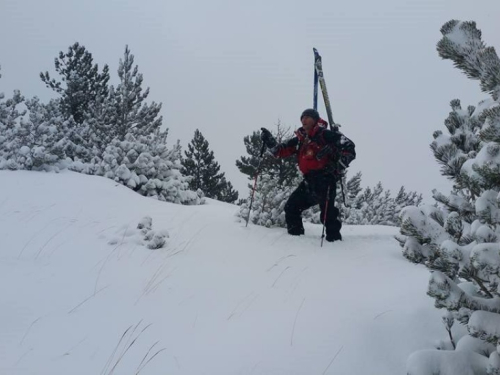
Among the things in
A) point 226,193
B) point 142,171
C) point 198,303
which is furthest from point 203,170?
point 198,303

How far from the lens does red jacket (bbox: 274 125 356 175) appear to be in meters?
5.03

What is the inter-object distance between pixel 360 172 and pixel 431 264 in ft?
63.0

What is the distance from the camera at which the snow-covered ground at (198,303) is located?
2.12 metres

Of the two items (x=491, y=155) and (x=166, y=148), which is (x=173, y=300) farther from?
(x=166, y=148)

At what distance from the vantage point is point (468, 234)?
1.92 meters

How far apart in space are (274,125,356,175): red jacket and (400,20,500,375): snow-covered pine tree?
2837 mm

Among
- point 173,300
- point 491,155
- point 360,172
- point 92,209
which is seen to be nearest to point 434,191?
point 491,155

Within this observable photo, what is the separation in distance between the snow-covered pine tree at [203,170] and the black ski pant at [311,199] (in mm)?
17236

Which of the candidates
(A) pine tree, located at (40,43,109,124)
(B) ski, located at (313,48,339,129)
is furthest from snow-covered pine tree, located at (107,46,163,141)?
(B) ski, located at (313,48,339,129)

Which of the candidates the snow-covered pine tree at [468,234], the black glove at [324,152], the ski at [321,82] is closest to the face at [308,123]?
the black glove at [324,152]

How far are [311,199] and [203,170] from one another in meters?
17.7

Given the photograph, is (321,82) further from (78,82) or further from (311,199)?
(78,82)

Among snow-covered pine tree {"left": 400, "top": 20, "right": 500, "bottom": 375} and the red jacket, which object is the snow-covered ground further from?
the red jacket

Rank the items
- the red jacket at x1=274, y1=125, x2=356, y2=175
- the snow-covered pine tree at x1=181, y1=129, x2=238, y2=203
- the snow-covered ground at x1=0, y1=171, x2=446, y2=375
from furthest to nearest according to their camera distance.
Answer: the snow-covered pine tree at x1=181, y1=129, x2=238, y2=203
the red jacket at x1=274, y1=125, x2=356, y2=175
the snow-covered ground at x1=0, y1=171, x2=446, y2=375
